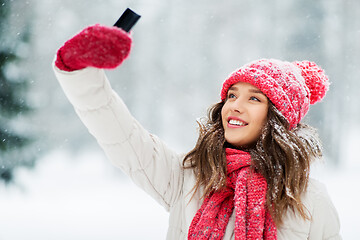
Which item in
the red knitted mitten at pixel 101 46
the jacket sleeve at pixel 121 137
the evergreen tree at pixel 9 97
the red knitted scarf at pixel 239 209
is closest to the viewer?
the red knitted mitten at pixel 101 46

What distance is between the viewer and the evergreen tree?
2963mm

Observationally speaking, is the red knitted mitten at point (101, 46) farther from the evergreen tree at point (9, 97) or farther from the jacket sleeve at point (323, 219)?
the evergreen tree at point (9, 97)

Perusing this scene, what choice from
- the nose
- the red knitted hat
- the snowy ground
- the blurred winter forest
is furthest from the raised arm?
the blurred winter forest

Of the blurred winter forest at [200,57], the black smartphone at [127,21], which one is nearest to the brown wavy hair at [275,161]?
the black smartphone at [127,21]

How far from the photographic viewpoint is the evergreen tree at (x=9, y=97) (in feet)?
9.72

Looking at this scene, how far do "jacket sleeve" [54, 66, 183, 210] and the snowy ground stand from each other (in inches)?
82.4

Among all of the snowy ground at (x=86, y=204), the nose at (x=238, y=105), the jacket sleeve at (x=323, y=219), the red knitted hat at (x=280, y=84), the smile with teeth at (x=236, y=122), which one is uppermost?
the red knitted hat at (x=280, y=84)

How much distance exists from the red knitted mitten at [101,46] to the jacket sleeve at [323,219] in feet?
2.63

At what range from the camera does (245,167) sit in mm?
1171

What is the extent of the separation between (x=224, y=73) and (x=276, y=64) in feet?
13.1

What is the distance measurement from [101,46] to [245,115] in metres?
0.61

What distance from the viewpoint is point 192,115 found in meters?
5.26

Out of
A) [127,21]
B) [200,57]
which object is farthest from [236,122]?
[200,57]

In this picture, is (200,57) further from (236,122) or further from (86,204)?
(236,122)
